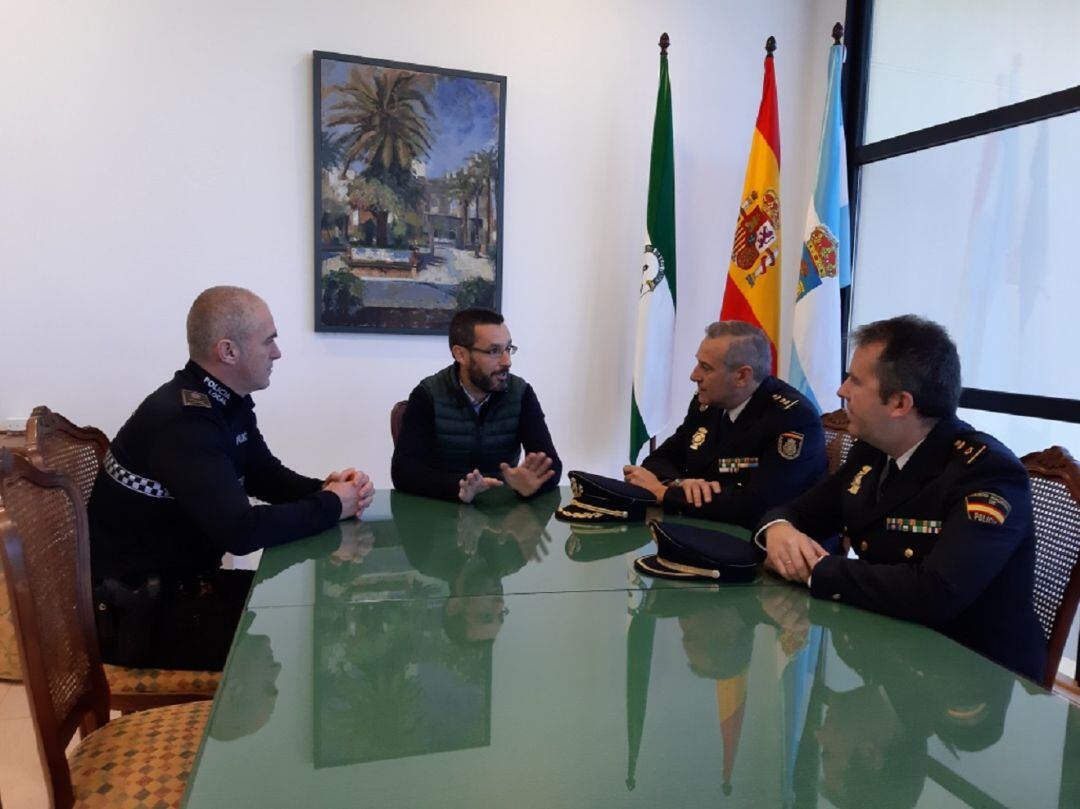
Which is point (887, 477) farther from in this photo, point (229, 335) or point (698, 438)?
point (229, 335)

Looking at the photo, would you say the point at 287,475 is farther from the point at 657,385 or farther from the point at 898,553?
the point at 657,385

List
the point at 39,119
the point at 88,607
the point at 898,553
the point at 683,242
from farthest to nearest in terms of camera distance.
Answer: the point at 683,242, the point at 39,119, the point at 898,553, the point at 88,607

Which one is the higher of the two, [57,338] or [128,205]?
[128,205]

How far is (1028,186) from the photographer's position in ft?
9.86

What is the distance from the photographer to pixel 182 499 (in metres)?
1.68

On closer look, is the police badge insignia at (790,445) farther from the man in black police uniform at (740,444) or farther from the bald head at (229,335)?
the bald head at (229,335)

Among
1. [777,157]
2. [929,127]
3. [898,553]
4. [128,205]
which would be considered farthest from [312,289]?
[929,127]

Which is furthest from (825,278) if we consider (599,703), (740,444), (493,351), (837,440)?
(599,703)

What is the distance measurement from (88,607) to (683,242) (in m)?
3.07

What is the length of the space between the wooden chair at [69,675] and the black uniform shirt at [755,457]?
133cm

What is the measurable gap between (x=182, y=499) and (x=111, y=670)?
0.45 meters

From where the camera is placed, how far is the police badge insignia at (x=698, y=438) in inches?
96.5

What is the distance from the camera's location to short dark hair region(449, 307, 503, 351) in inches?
98.0

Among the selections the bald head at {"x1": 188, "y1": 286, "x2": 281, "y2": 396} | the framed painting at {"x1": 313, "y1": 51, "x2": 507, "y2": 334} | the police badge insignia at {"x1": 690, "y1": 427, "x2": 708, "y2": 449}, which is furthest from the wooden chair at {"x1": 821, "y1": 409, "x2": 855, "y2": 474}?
the bald head at {"x1": 188, "y1": 286, "x2": 281, "y2": 396}
